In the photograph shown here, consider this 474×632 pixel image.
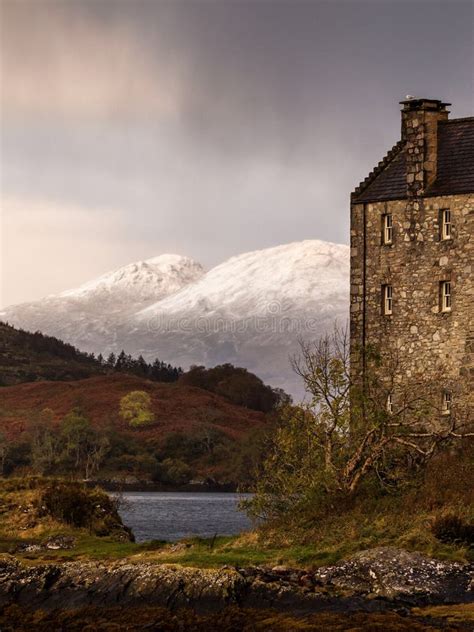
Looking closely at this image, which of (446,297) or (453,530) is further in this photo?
(446,297)

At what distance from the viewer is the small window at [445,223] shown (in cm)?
5759

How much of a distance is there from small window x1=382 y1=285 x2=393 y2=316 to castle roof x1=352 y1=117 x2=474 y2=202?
4.13 meters

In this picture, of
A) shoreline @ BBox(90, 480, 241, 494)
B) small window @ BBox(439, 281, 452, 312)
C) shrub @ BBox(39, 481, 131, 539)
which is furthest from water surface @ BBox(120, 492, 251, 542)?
small window @ BBox(439, 281, 452, 312)

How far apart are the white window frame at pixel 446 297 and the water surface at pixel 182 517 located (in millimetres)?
16627

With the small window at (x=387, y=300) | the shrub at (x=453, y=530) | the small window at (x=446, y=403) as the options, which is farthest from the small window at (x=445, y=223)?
the shrub at (x=453, y=530)

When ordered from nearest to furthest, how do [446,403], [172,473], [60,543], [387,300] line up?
[60,543], [446,403], [387,300], [172,473]

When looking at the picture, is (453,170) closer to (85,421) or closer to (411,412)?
(411,412)

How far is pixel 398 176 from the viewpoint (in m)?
60.2

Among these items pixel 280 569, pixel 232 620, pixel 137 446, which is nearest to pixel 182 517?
pixel 280 569

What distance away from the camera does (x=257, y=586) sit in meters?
38.0

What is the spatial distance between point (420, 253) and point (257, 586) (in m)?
24.0

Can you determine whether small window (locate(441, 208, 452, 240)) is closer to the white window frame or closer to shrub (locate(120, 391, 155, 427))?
the white window frame

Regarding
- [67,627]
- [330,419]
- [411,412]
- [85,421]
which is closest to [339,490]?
[330,419]

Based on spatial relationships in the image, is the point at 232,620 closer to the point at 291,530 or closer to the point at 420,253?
the point at 291,530
